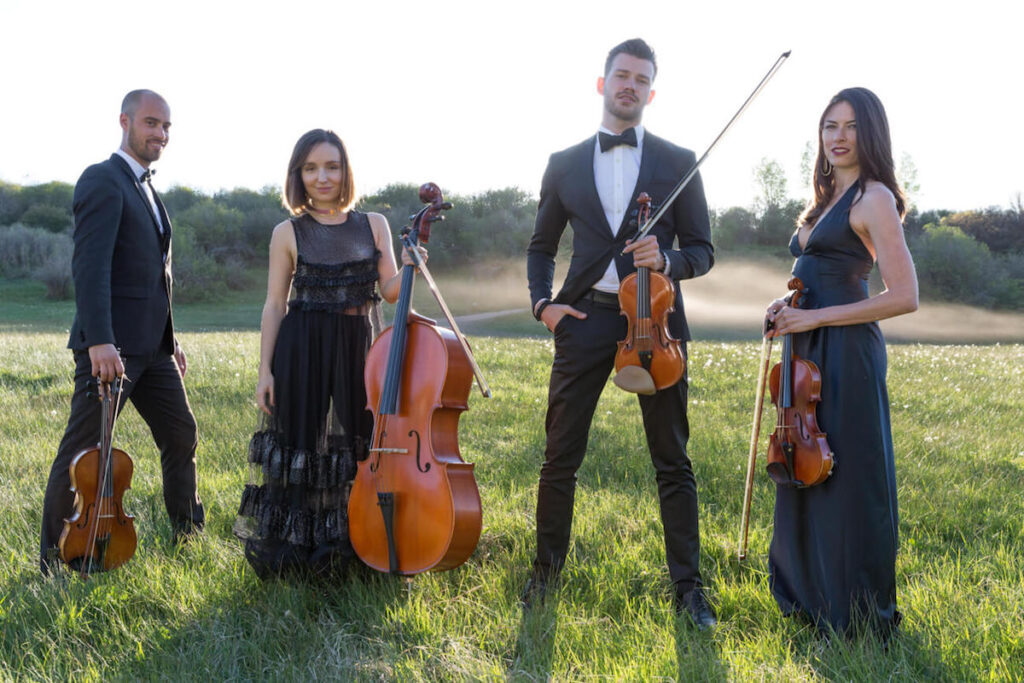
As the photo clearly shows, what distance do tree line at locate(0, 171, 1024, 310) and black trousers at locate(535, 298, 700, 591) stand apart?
28797mm

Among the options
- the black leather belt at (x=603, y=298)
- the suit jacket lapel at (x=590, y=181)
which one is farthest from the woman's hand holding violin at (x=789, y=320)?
the suit jacket lapel at (x=590, y=181)

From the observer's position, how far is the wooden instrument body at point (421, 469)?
311 cm

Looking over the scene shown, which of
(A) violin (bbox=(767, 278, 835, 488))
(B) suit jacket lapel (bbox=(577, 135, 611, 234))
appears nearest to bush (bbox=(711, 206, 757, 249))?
(B) suit jacket lapel (bbox=(577, 135, 611, 234))

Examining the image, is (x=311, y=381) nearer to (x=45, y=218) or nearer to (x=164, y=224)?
(x=164, y=224)

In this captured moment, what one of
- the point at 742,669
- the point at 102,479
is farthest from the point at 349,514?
the point at 742,669

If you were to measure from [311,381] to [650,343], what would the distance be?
1.52 m

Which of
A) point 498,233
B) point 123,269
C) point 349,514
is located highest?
point 498,233

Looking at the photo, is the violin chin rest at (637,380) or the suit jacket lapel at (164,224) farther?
the suit jacket lapel at (164,224)

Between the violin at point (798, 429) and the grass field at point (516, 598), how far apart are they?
286mm

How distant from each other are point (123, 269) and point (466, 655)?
243cm

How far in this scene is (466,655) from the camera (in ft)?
9.25

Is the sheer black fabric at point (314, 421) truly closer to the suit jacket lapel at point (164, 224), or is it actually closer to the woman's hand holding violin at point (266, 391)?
the woman's hand holding violin at point (266, 391)

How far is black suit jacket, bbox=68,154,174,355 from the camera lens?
11.9 feet

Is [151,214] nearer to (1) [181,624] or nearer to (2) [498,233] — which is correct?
(1) [181,624]
